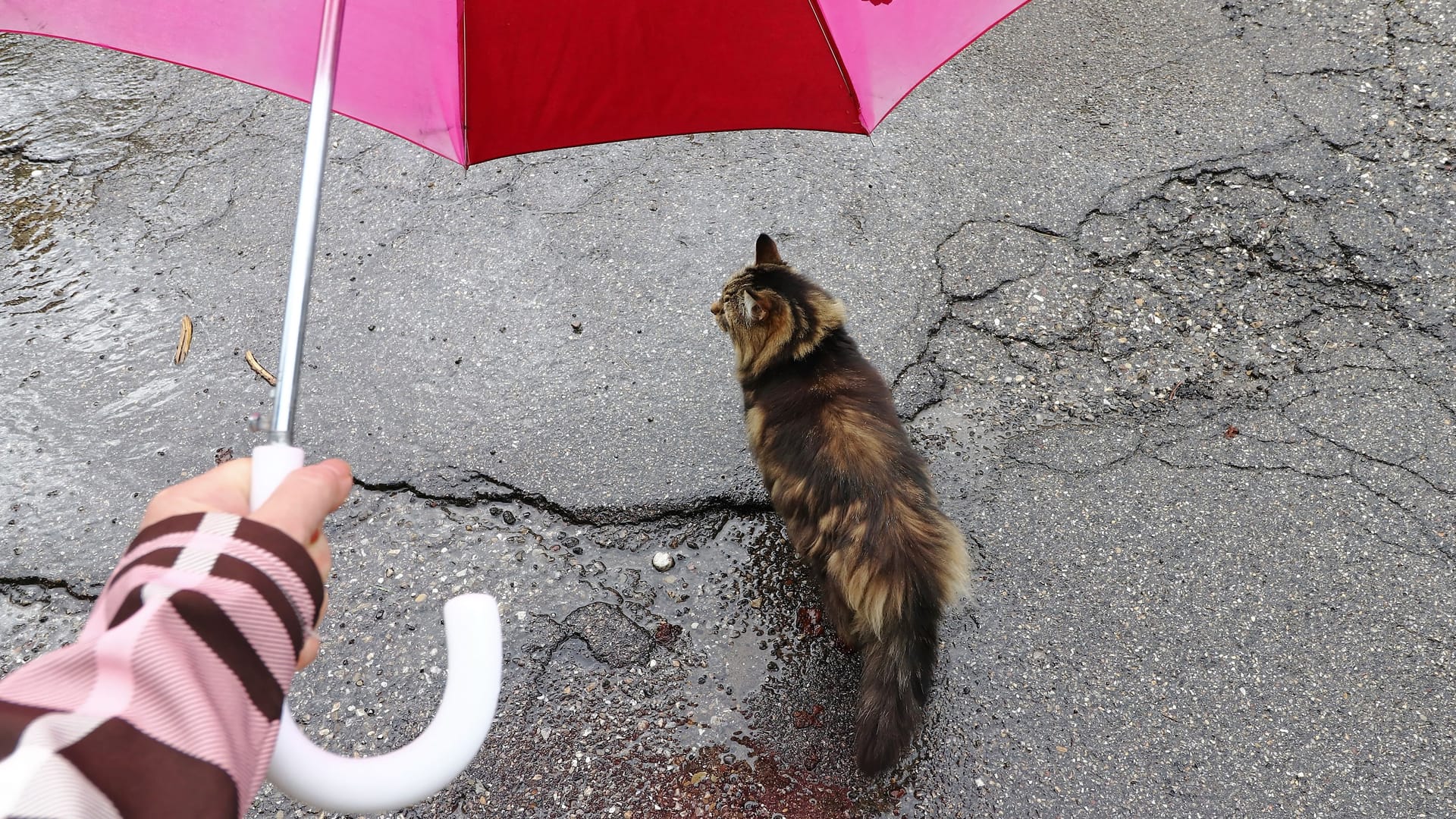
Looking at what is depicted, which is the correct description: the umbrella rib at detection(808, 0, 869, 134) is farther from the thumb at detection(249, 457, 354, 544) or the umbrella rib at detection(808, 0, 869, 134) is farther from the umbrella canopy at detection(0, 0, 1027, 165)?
the thumb at detection(249, 457, 354, 544)

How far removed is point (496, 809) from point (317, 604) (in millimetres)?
1655

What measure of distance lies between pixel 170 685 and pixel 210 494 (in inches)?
15.6

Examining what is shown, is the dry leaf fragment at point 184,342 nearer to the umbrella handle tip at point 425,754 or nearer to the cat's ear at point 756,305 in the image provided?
the cat's ear at point 756,305

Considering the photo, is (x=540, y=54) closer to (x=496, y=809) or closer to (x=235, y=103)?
(x=496, y=809)

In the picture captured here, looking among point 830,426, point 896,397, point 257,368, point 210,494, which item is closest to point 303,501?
point 210,494

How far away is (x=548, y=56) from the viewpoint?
7.11 ft

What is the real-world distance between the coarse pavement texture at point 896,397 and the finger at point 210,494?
5.18 ft

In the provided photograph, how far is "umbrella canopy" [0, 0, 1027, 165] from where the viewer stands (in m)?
1.97

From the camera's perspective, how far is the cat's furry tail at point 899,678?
7.32 feet

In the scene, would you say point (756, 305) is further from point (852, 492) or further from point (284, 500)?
point (284, 500)

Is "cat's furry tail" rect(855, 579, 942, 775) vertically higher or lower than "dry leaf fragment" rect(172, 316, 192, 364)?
lower

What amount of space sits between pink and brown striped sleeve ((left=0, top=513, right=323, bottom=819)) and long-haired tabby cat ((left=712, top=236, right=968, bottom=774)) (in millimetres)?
1555

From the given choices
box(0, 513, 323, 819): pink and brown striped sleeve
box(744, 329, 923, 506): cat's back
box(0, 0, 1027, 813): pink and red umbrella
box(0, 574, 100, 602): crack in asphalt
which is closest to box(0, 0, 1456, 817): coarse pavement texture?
box(0, 574, 100, 602): crack in asphalt

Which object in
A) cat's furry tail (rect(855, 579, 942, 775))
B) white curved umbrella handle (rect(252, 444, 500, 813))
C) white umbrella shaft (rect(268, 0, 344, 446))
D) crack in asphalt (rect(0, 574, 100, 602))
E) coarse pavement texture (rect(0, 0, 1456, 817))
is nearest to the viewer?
white curved umbrella handle (rect(252, 444, 500, 813))
